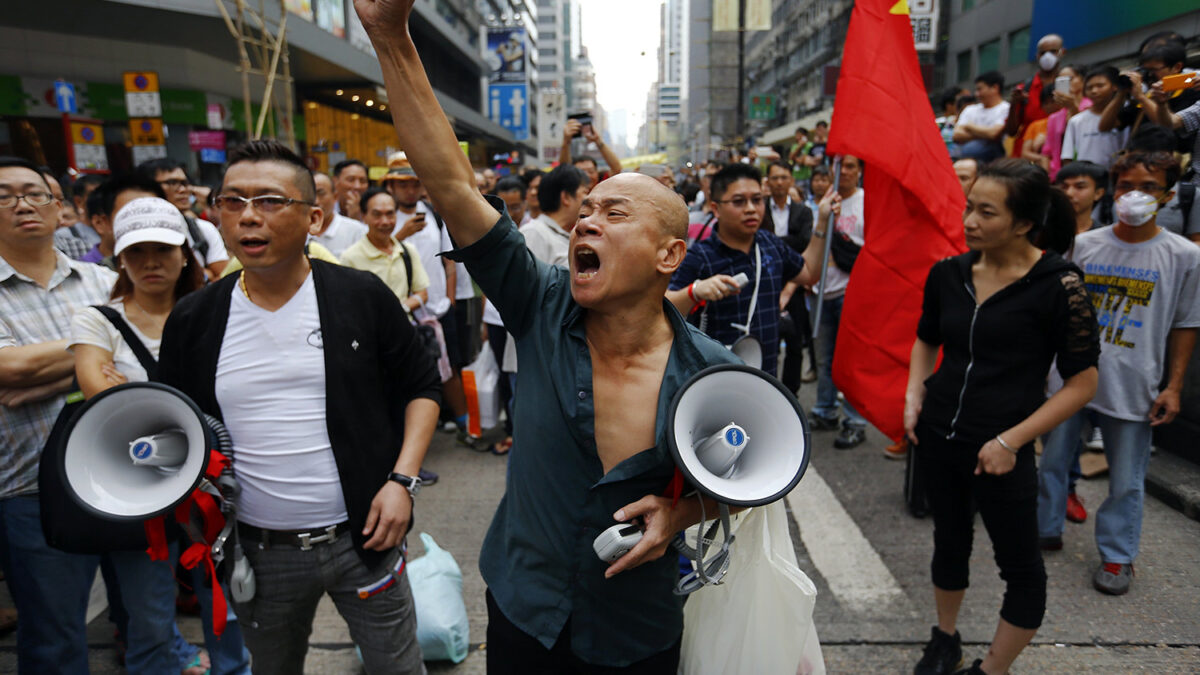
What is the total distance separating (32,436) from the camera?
261 cm

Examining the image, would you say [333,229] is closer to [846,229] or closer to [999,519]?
[846,229]

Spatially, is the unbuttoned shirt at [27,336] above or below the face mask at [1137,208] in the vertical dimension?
below

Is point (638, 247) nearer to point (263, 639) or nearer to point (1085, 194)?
point (263, 639)

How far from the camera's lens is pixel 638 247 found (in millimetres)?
1726

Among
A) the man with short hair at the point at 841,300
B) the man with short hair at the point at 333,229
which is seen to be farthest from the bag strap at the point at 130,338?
the man with short hair at the point at 841,300

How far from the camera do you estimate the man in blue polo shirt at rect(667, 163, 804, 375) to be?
3707mm

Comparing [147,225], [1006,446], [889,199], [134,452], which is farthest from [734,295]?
[134,452]

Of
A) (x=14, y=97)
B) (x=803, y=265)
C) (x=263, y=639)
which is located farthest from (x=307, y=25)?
(x=263, y=639)

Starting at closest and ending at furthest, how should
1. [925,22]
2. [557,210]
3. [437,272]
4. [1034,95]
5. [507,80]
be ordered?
1. [557,210]
2. [437,272]
3. [1034,95]
4. [925,22]
5. [507,80]

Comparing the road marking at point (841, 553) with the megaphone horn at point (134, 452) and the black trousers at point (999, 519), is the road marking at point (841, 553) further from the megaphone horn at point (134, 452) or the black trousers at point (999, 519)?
the megaphone horn at point (134, 452)

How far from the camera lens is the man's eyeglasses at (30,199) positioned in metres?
2.56

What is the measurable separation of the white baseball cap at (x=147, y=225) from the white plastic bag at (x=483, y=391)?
303 centimetres

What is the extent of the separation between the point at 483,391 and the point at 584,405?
3.87 metres

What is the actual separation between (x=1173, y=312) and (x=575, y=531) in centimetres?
358
